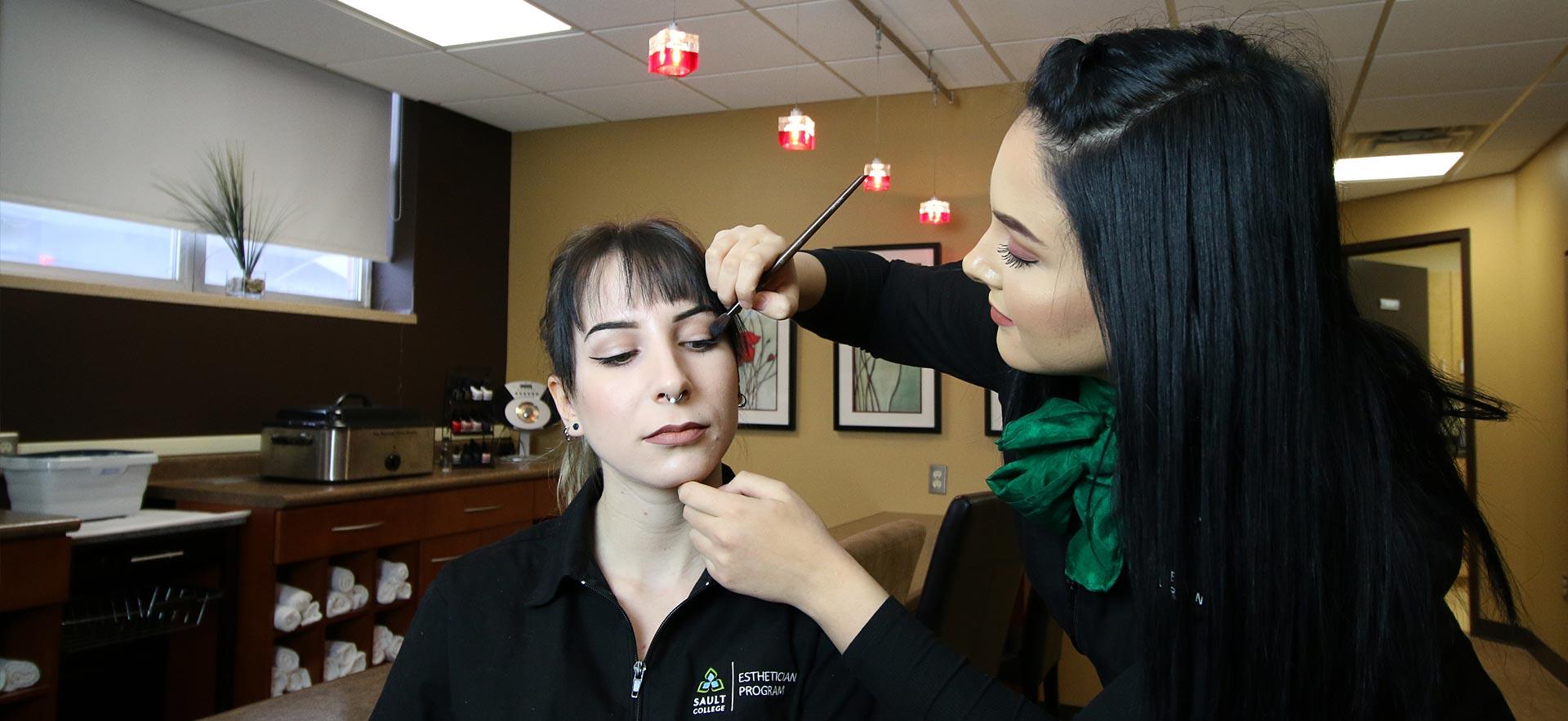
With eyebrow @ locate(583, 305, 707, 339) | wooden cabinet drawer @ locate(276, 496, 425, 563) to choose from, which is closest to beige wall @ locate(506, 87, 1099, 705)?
wooden cabinet drawer @ locate(276, 496, 425, 563)

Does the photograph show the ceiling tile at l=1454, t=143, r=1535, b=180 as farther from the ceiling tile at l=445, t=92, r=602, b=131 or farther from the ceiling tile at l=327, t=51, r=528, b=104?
the ceiling tile at l=327, t=51, r=528, b=104

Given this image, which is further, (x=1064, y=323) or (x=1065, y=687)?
(x=1065, y=687)

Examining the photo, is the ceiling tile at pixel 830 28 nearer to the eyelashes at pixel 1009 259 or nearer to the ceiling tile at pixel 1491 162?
the eyelashes at pixel 1009 259

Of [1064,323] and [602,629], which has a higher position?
[1064,323]

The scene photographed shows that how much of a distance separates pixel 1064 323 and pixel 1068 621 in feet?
1.20

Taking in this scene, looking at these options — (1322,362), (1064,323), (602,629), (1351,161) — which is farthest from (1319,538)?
(1351,161)

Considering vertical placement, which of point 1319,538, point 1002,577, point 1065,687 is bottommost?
point 1065,687

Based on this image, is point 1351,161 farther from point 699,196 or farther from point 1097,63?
point 1097,63

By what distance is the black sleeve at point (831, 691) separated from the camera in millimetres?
1224

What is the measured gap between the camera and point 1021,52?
3.98 meters

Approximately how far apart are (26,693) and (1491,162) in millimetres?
6742

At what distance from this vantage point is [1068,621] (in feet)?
3.65

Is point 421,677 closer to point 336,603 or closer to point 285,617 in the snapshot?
point 285,617

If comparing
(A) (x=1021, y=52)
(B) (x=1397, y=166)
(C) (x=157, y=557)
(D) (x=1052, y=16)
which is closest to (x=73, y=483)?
(C) (x=157, y=557)
